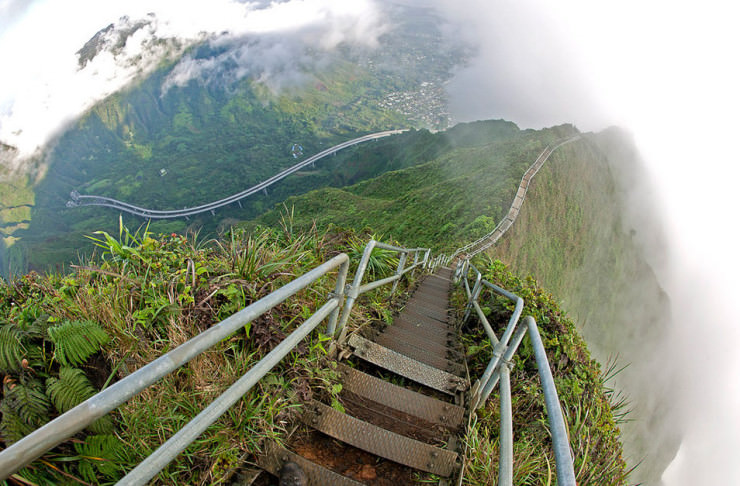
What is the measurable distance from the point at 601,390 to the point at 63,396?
5018 mm

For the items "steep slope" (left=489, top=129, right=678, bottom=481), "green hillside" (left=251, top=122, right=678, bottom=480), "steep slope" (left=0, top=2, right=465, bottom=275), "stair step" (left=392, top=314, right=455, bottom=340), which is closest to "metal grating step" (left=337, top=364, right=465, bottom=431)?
"stair step" (left=392, top=314, right=455, bottom=340)

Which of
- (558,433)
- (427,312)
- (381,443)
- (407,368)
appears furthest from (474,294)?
(558,433)

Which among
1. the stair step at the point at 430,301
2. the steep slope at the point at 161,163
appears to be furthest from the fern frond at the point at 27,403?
the steep slope at the point at 161,163

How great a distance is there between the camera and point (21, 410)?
1.84 metres

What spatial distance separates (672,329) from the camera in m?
59.3

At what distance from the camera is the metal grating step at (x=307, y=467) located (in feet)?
6.64

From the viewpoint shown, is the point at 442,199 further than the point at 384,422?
Yes

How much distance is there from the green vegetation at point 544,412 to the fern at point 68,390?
2.26m

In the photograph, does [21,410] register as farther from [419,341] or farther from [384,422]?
[419,341]

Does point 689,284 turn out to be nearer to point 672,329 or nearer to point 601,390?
point 672,329

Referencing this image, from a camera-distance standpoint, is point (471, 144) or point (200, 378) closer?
point (200, 378)

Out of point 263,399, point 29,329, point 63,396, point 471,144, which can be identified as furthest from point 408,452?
point 471,144

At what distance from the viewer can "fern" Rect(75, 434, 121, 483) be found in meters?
1.74

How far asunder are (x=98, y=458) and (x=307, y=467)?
3.23ft
